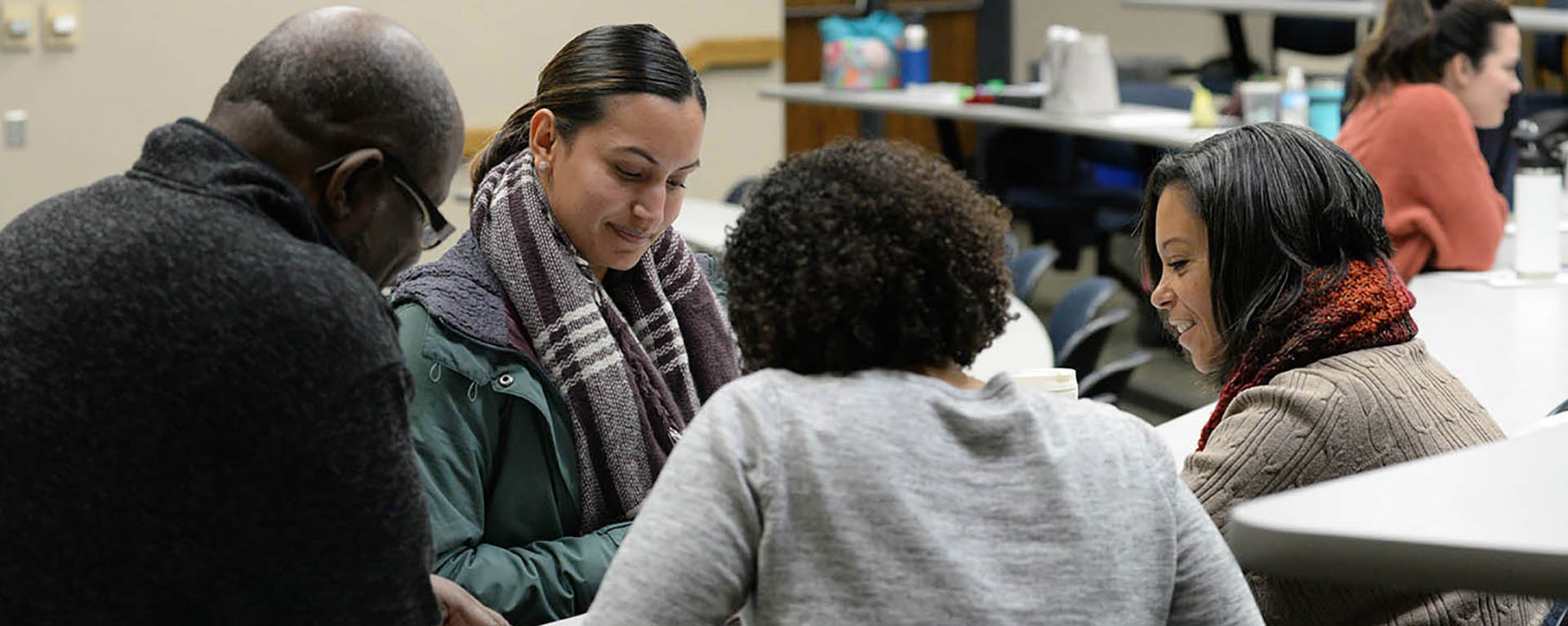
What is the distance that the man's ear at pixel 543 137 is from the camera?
1.88 metres

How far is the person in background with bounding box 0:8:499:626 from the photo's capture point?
3.72 ft

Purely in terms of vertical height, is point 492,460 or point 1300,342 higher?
point 1300,342

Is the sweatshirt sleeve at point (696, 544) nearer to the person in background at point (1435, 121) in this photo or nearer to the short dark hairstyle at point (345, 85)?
the short dark hairstyle at point (345, 85)

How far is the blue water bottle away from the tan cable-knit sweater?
5.48 meters

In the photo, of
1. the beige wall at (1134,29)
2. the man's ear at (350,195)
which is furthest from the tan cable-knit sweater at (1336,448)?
the beige wall at (1134,29)

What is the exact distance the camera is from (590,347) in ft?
5.96

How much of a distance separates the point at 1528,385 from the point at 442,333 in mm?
1723

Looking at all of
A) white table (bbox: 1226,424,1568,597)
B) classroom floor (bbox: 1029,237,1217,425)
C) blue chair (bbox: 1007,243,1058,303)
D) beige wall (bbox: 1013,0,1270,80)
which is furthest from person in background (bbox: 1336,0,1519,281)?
beige wall (bbox: 1013,0,1270,80)

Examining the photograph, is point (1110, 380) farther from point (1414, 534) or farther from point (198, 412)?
point (198, 412)

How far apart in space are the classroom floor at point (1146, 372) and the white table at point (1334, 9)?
48.0 inches

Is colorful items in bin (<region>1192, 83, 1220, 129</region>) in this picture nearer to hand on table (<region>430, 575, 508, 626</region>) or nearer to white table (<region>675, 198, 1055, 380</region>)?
white table (<region>675, 198, 1055, 380</region>)

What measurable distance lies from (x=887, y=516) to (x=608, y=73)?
0.90m

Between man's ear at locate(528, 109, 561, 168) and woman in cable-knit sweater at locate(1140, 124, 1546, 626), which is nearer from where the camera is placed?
woman in cable-knit sweater at locate(1140, 124, 1546, 626)

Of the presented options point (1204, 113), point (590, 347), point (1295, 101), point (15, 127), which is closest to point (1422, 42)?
point (1295, 101)
